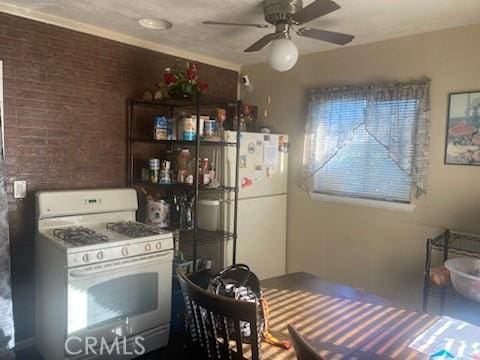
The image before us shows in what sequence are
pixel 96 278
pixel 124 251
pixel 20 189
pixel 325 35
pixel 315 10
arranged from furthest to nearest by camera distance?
pixel 20 189
pixel 124 251
pixel 96 278
pixel 325 35
pixel 315 10

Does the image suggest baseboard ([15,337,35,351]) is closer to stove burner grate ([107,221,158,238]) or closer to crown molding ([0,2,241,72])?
stove burner grate ([107,221,158,238])

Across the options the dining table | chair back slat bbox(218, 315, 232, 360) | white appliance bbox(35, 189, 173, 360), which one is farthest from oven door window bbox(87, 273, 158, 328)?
chair back slat bbox(218, 315, 232, 360)

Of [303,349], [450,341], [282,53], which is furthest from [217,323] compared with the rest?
[282,53]

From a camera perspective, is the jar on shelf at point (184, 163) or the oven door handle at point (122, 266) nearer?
the oven door handle at point (122, 266)

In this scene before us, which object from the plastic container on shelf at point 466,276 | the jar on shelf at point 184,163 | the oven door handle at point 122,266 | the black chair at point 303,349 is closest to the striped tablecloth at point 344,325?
the black chair at point 303,349

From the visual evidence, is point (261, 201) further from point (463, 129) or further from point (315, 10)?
point (315, 10)

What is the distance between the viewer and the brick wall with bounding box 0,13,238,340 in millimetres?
2449

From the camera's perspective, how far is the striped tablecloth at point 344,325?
1279 millimetres

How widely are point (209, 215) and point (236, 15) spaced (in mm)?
1548

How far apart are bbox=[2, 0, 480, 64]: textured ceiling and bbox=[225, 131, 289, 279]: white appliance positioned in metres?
0.81

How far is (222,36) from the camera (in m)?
2.88

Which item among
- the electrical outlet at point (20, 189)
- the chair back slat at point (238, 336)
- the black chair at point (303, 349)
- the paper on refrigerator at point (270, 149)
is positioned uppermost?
the paper on refrigerator at point (270, 149)

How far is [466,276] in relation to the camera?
2.06 m

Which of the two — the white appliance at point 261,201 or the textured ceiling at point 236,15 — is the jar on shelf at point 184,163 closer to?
the white appliance at point 261,201
